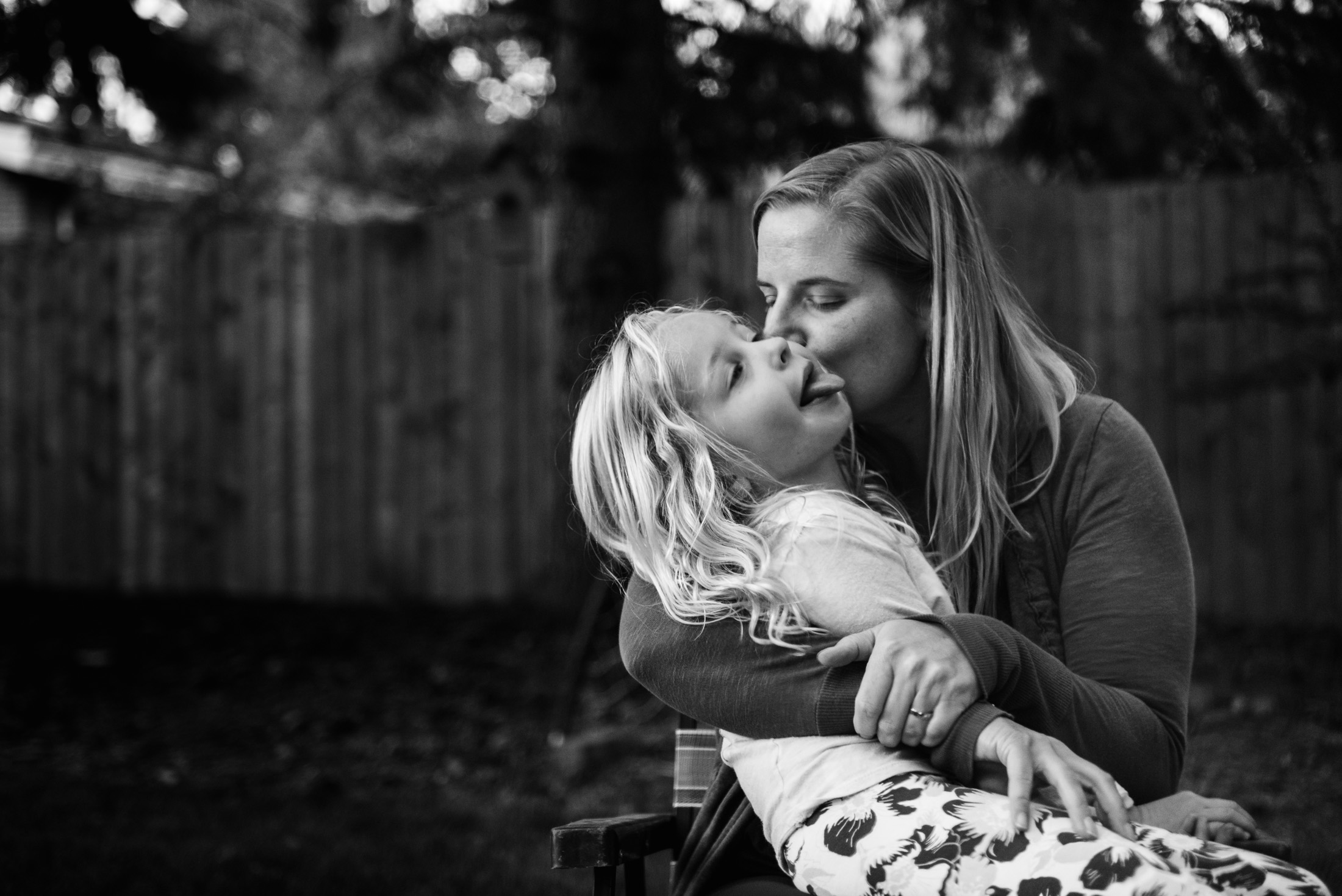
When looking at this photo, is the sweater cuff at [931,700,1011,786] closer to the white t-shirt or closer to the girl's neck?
the white t-shirt

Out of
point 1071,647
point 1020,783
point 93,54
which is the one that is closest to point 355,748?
point 93,54

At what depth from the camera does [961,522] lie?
6.63 ft

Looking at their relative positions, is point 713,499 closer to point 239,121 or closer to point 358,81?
point 358,81

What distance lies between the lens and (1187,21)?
3.65 m

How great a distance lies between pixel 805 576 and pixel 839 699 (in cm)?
20

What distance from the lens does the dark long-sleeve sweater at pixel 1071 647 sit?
169 cm

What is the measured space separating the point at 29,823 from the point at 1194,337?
531 cm

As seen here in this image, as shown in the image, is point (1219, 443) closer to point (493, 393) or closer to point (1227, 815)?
point (493, 393)

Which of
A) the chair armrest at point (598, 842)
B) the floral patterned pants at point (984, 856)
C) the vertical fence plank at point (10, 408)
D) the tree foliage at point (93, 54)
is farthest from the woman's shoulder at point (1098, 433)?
the vertical fence plank at point (10, 408)

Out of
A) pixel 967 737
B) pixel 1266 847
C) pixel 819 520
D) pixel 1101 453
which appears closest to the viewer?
pixel 967 737

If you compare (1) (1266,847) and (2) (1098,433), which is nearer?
(1) (1266,847)

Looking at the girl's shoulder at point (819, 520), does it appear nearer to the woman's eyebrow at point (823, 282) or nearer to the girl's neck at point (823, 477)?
the girl's neck at point (823, 477)

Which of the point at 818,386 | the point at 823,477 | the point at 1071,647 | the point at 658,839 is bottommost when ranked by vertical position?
the point at 658,839

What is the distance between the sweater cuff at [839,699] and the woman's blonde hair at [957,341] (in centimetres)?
36
